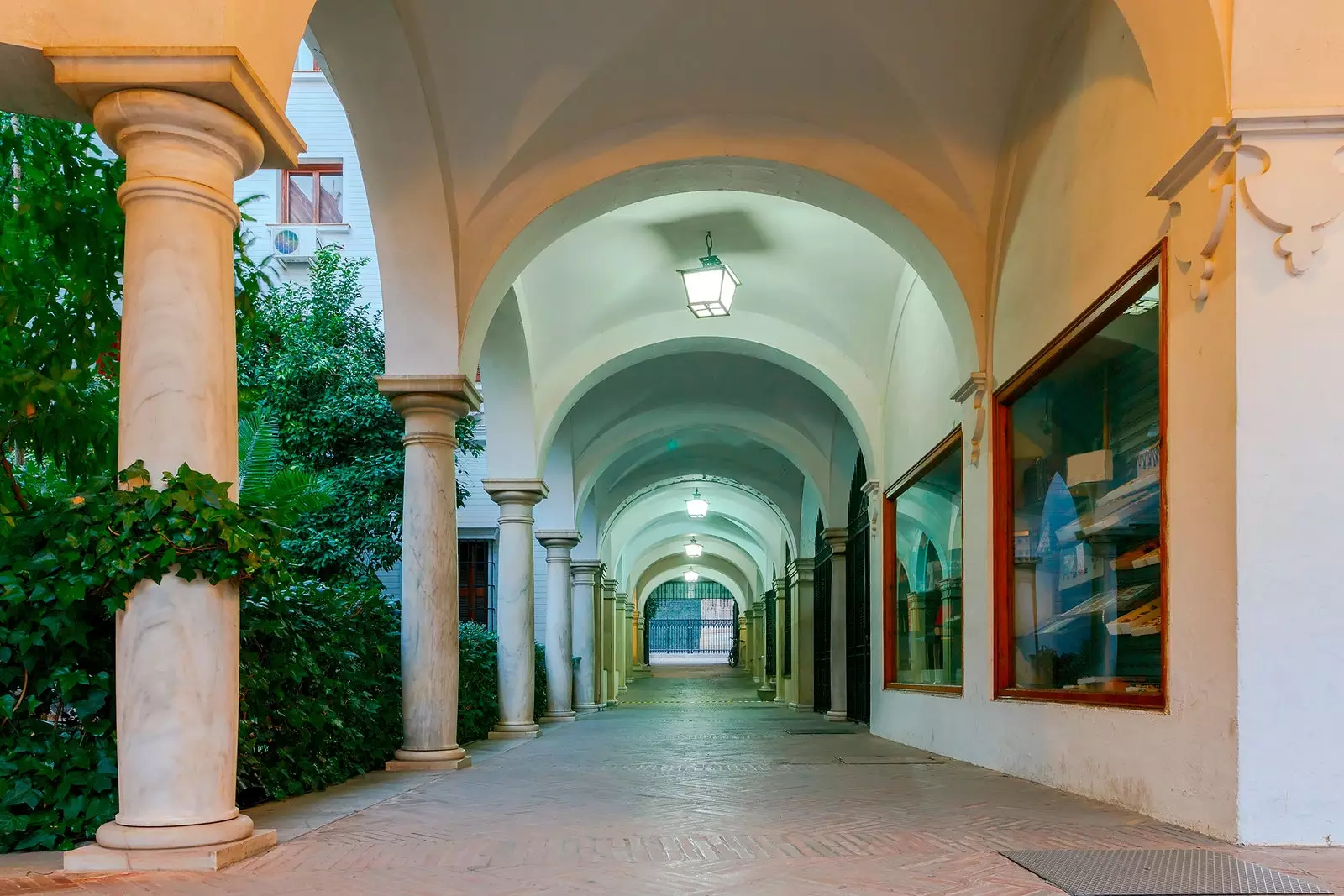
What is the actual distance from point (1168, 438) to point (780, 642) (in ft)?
71.7

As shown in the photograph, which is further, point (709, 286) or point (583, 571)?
point (583, 571)

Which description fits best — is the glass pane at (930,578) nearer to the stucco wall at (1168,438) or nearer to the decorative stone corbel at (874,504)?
the decorative stone corbel at (874,504)

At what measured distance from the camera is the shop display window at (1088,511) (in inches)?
230

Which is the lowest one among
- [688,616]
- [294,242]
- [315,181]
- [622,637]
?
[688,616]

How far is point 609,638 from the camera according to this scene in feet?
88.0

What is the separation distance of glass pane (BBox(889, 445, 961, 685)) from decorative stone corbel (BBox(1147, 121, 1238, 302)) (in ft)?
15.1

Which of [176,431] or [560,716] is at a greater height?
[176,431]

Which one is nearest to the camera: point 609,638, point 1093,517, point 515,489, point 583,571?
point 1093,517

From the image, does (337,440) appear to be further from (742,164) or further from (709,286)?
(742,164)

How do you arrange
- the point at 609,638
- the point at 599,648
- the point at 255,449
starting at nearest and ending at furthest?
the point at 255,449 < the point at 599,648 < the point at 609,638

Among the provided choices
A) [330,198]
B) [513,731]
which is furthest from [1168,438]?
[330,198]

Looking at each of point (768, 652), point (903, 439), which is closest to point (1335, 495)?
point (903, 439)

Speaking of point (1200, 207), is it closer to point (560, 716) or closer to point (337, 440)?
point (337, 440)

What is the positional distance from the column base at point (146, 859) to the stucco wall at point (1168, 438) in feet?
12.1
